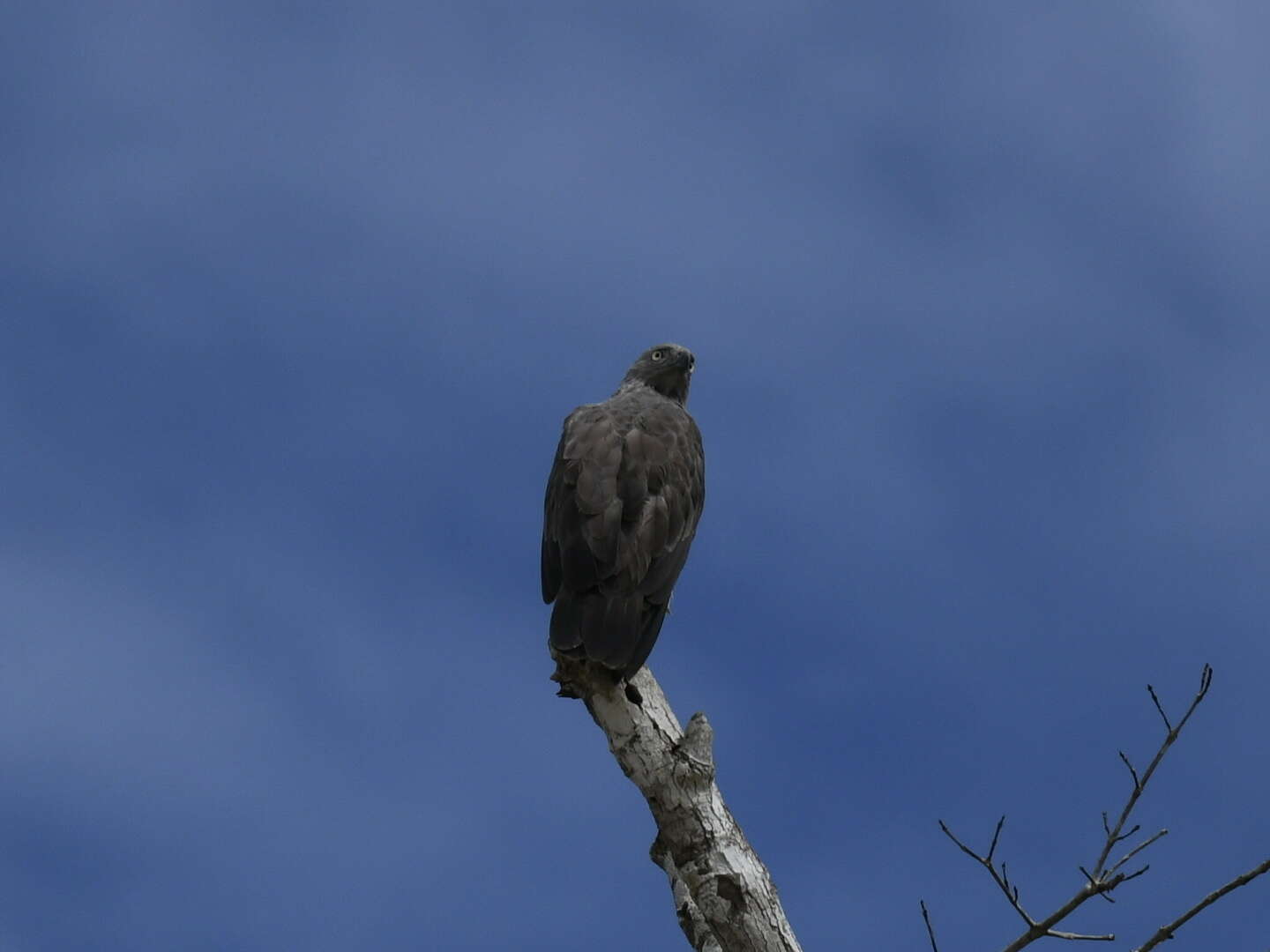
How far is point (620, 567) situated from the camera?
26.6ft

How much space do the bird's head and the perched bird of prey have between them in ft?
4.16

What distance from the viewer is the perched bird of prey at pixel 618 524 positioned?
784 centimetres

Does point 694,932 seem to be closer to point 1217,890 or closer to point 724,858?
point 724,858

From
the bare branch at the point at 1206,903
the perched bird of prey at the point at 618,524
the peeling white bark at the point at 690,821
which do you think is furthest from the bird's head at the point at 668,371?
the bare branch at the point at 1206,903

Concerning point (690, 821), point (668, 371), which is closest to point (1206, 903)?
point (690, 821)

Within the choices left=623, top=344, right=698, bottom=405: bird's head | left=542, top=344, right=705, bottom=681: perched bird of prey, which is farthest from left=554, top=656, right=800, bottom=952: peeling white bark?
left=623, top=344, right=698, bottom=405: bird's head

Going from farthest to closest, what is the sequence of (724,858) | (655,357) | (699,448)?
(655,357), (699,448), (724,858)

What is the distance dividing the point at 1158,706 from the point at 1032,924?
1199 mm

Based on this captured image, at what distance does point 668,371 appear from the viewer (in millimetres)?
11375

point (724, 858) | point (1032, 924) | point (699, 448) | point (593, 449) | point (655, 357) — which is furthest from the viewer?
point (655, 357)

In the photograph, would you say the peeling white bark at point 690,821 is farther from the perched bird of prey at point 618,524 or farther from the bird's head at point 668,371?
the bird's head at point 668,371

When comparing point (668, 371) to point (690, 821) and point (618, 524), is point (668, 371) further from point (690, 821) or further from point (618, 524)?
point (690, 821)

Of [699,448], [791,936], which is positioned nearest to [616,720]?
[791,936]

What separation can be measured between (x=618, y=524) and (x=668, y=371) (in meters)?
3.21
